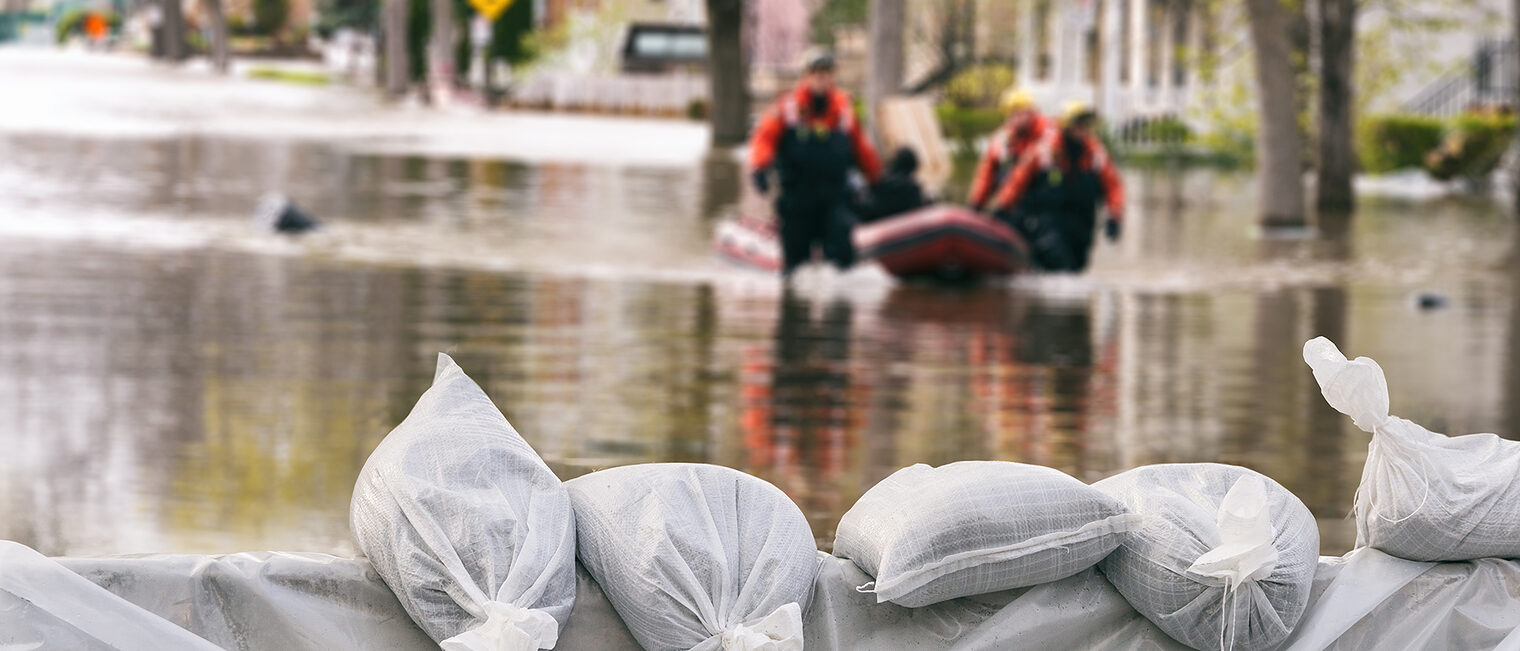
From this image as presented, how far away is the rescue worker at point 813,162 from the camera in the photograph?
14781mm

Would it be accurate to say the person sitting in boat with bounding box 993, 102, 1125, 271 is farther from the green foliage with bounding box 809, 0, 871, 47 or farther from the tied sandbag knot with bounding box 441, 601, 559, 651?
the green foliage with bounding box 809, 0, 871, 47

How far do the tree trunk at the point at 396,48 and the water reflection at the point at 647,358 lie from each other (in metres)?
32.7

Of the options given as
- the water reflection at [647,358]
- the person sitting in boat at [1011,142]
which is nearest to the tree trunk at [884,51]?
the water reflection at [647,358]

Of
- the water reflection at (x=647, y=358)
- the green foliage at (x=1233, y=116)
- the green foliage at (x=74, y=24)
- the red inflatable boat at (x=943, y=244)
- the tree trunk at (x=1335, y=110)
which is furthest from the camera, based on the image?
the green foliage at (x=74, y=24)

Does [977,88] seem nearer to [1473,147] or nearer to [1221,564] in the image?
[1473,147]

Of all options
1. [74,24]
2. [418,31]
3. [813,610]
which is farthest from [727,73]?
[74,24]

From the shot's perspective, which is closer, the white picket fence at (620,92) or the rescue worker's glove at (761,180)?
the rescue worker's glove at (761,180)

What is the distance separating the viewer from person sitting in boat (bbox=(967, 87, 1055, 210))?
1612 cm

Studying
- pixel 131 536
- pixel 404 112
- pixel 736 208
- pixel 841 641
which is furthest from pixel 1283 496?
pixel 404 112

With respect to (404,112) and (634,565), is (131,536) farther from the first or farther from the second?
(404,112)

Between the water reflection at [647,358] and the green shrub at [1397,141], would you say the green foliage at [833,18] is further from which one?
the water reflection at [647,358]

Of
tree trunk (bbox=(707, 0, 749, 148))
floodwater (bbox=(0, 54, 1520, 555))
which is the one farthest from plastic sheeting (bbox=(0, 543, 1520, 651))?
tree trunk (bbox=(707, 0, 749, 148))

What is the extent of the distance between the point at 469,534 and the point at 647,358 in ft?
24.9

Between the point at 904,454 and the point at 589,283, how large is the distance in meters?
7.18
